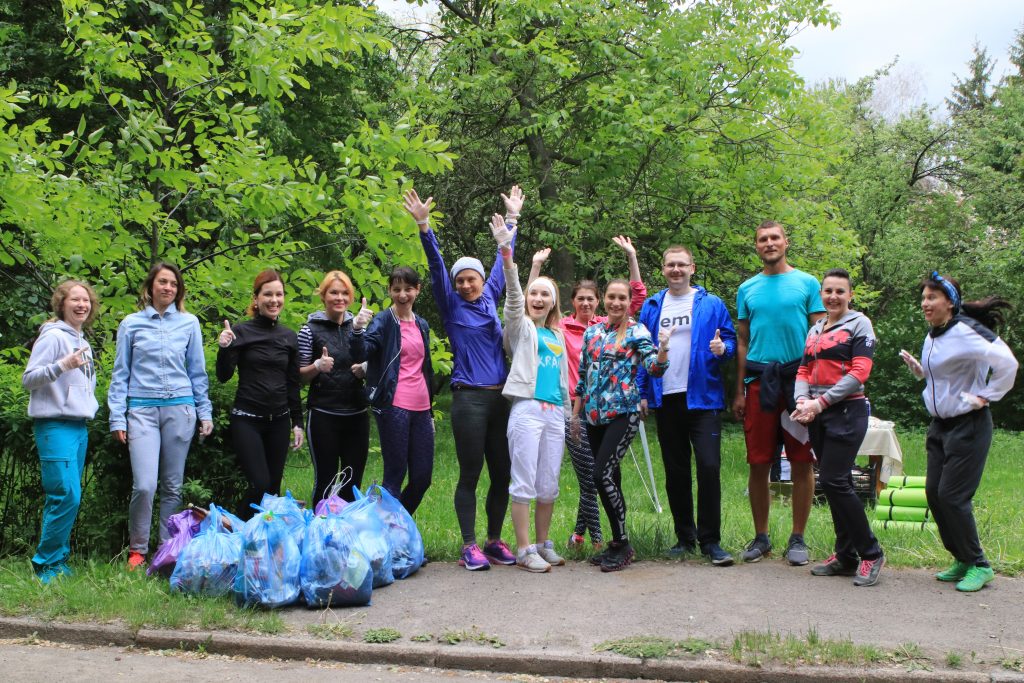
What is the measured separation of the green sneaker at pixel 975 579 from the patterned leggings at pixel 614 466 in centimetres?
207

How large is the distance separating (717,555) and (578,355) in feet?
6.13

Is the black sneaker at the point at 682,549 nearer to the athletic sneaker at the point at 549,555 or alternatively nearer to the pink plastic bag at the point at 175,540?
the athletic sneaker at the point at 549,555

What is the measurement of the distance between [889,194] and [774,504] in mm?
18035

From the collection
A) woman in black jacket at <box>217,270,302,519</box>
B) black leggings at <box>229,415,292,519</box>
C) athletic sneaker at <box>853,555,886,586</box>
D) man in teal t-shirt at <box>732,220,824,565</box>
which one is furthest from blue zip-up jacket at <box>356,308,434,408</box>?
athletic sneaker at <box>853,555,886,586</box>

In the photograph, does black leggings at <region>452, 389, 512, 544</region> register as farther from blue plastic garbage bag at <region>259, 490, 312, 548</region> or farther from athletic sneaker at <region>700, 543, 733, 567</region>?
athletic sneaker at <region>700, 543, 733, 567</region>

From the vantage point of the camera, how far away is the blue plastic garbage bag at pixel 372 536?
5645 mm

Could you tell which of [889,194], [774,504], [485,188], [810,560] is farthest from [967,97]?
[810,560]

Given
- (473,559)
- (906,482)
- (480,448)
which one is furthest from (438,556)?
(906,482)

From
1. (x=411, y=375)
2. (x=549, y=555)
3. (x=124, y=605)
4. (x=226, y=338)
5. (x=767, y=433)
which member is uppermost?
(x=226, y=338)

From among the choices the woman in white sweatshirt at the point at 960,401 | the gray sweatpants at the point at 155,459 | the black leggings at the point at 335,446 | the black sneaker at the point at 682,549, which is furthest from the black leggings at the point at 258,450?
the woman in white sweatshirt at the point at 960,401

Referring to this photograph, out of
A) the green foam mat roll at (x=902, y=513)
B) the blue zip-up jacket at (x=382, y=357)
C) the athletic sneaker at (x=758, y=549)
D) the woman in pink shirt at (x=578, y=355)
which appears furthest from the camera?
the green foam mat roll at (x=902, y=513)

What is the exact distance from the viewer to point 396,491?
6.47 m

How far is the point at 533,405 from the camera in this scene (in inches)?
245

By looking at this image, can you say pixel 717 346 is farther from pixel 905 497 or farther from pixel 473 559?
pixel 905 497
